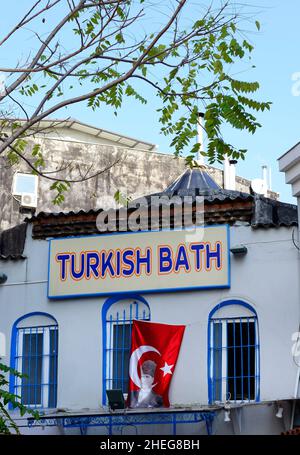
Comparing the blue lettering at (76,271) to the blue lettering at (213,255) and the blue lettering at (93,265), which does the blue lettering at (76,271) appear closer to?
the blue lettering at (93,265)

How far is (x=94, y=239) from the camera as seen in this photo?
64.4 ft

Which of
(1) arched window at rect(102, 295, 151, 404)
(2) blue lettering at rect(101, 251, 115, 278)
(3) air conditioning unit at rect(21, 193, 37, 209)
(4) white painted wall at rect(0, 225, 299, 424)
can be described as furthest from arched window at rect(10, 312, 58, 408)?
(3) air conditioning unit at rect(21, 193, 37, 209)

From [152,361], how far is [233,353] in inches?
54.2

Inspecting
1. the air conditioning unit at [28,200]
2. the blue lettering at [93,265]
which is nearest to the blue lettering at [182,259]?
the blue lettering at [93,265]

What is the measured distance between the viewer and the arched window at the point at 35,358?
19.5 meters

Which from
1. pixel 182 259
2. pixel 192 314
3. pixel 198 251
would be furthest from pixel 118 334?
pixel 198 251

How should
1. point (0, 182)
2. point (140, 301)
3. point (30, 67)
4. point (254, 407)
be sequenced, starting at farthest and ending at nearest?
1. point (0, 182)
2. point (140, 301)
3. point (254, 407)
4. point (30, 67)

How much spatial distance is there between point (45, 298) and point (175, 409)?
133 inches

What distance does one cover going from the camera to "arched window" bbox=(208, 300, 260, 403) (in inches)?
721

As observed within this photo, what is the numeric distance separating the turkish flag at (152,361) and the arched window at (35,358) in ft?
5.35

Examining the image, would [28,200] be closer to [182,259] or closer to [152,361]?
[182,259]

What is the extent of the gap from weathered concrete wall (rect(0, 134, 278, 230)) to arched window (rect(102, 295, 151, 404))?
614 cm

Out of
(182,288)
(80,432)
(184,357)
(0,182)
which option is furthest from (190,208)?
(0,182)

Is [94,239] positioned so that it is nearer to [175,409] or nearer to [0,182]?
[175,409]
